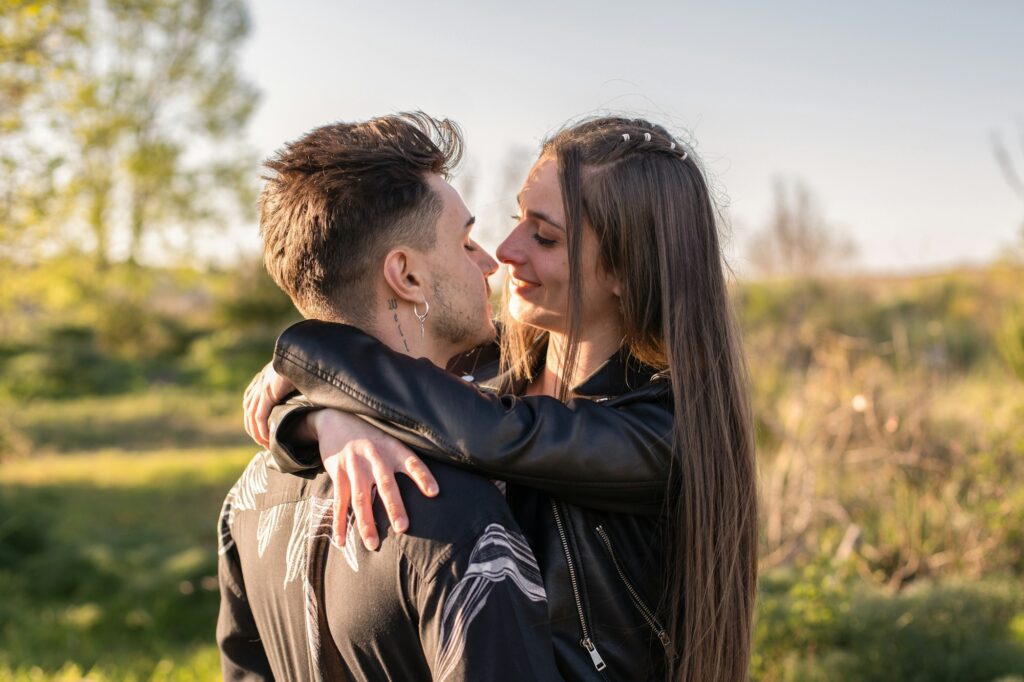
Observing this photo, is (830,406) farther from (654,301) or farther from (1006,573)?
(654,301)

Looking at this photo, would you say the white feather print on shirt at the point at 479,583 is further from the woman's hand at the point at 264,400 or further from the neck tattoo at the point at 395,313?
the woman's hand at the point at 264,400

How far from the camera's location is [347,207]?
1.94 metres

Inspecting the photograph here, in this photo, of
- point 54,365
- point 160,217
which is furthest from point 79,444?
point 160,217

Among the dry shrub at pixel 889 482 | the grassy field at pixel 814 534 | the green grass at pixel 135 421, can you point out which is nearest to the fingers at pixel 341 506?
the grassy field at pixel 814 534

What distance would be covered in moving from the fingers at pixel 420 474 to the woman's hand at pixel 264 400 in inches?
19.2

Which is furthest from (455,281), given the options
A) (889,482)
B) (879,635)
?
(889,482)

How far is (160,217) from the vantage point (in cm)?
2505

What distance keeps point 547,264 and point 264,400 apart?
0.77m

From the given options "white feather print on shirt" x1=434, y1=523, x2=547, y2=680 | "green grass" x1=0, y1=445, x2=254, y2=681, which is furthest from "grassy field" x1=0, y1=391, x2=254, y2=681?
"white feather print on shirt" x1=434, y1=523, x2=547, y2=680

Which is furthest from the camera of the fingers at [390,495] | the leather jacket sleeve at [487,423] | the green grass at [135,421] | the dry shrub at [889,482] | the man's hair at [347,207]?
the green grass at [135,421]

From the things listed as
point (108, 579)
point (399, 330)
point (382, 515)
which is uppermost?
point (399, 330)

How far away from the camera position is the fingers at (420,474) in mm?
1710

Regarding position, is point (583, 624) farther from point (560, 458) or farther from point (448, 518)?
point (448, 518)

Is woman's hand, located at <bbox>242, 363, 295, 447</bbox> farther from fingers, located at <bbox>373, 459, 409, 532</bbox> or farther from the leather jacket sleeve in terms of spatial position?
fingers, located at <bbox>373, 459, 409, 532</bbox>
